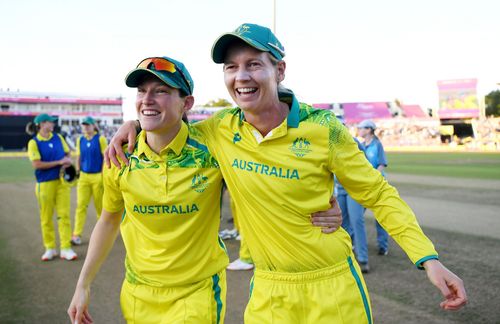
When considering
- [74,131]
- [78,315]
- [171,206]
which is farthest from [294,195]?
[74,131]

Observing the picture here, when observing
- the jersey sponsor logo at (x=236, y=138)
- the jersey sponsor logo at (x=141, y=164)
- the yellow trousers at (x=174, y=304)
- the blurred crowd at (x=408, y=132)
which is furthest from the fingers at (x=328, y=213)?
the blurred crowd at (x=408, y=132)

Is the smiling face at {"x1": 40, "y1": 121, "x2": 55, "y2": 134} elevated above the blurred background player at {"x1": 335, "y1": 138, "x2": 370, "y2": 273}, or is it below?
above

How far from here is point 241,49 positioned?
2283 millimetres

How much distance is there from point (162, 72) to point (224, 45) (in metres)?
0.44

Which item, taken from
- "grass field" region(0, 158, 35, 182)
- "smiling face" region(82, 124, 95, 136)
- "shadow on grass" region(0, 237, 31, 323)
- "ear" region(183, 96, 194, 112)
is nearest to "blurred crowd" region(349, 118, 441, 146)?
"grass field" region(0, 158, 35, 182)

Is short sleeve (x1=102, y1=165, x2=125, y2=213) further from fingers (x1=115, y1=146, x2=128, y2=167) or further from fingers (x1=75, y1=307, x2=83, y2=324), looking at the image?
fingers (x1=75, y1=307, x2=83, y2=324)

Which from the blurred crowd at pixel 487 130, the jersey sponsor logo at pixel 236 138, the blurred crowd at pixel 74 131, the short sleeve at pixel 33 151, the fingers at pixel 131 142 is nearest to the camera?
the jersey sponsor logo at pixel 236 138

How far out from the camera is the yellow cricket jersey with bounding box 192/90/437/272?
2.21 meters

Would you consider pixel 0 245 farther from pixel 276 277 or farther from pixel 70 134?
pixel 70 134

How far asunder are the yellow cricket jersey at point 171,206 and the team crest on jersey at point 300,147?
1.78ft

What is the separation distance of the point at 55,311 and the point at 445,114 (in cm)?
5609

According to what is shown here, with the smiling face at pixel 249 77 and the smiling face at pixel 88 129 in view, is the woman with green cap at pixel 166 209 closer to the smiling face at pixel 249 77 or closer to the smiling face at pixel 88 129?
the smiling face at pixel 249 77

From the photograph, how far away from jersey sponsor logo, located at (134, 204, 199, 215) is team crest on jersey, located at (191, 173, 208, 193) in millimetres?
101

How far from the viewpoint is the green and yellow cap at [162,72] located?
2.47 m
